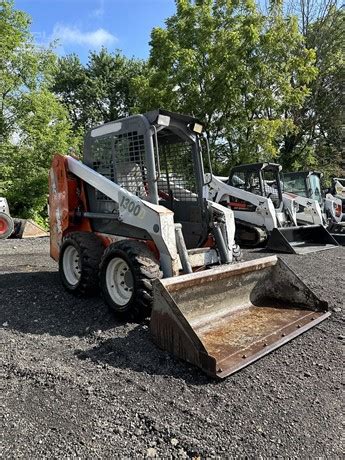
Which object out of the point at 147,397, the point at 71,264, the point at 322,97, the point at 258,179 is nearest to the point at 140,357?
the point at 147,397

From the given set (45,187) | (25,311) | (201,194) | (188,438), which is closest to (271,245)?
(201,194)

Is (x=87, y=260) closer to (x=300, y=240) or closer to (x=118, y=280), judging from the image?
(x=118, y=280)

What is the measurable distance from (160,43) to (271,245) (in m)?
10.6

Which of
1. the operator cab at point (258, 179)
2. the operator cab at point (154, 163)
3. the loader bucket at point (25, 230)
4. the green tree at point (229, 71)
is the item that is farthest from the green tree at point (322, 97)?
the operator cab at point (154, 163)

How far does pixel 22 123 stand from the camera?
51.9ft

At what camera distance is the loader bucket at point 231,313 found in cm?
322

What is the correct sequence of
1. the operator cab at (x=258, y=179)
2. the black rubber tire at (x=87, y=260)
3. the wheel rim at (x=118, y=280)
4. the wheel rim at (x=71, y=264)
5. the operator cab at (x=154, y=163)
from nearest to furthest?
the wheel rim at (x=118, y=280) → the operator cab at (x=154, y=163) → the black rubber tire at (x=87, y=260) → the wheel rim at (x=71, y=264) → the operator cab at (x=258, y=179)

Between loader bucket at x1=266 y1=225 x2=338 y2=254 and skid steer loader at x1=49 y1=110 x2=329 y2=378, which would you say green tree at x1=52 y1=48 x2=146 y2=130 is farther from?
skid steer loader at x1=49 y1=110 x2=329 y2=378

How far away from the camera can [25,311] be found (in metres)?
4.66

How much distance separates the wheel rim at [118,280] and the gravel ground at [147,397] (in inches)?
10.8

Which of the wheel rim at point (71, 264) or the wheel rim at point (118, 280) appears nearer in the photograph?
the wheel rim at point (118, 280)

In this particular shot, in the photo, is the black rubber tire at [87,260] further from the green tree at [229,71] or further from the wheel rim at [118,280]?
the green tree at [229,71]

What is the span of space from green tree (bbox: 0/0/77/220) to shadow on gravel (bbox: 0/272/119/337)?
10.8 m

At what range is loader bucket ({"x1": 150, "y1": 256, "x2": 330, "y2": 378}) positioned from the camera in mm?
3225
